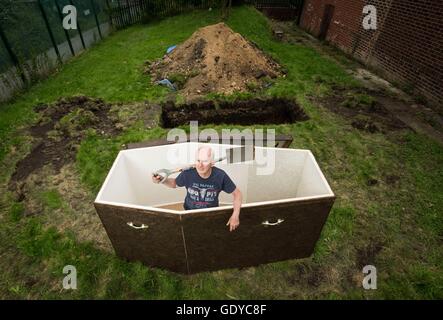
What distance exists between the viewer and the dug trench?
6699 mm

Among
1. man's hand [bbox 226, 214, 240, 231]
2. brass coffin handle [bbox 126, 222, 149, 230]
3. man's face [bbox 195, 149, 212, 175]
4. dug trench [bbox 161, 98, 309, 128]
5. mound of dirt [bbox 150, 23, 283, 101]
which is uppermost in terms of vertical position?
man's face [bbox 195, 149, 212, 175]

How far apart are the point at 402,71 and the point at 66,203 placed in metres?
9.59

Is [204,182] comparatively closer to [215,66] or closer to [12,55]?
[215,66]

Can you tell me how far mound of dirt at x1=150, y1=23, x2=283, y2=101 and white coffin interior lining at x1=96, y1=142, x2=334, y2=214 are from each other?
152 inches

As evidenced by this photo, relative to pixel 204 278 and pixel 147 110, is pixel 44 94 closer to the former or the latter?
pixel 147 110

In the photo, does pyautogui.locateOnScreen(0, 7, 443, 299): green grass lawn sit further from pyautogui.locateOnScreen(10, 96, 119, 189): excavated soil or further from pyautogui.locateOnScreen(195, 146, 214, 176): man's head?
pyautogui.locateOnScreen(195, 146, 214, 176): man's head

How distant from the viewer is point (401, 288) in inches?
126

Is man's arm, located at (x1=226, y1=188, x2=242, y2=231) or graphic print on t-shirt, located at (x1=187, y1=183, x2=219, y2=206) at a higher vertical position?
man's arm, located at (x1=226, y1=188, x2=242, y2=231)

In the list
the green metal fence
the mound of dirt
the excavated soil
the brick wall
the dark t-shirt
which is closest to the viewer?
the dark t-shirt

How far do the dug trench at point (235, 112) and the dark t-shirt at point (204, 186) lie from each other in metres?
3.70

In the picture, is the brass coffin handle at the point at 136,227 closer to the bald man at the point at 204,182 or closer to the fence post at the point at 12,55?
the bald man at the point at 204,182

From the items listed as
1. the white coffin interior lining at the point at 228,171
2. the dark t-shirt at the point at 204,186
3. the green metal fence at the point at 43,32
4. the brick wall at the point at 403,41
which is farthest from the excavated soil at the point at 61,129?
the brick wall at the point at 403,41

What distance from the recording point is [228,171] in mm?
3830

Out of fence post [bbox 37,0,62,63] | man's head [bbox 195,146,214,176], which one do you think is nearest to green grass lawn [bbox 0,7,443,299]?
man's head [bbox 195,146,214,176]
